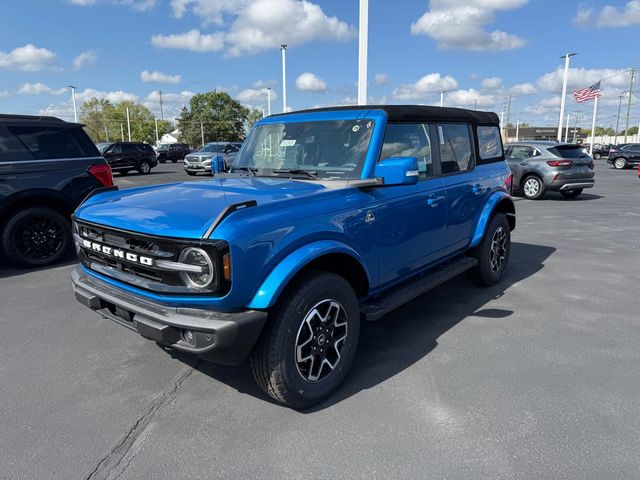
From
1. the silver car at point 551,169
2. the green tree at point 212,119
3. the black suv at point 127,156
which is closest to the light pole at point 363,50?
the silver car at point 551,169

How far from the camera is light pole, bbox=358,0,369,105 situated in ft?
36.0

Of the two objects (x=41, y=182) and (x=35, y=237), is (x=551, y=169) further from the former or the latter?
(x=35, y=237)

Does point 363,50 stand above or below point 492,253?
above

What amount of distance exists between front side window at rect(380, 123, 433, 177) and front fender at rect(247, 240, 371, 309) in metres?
1.06

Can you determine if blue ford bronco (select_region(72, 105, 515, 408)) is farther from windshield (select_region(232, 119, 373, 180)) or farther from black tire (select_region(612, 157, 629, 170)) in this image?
black tire (select_region(612, 157, 629, 170))

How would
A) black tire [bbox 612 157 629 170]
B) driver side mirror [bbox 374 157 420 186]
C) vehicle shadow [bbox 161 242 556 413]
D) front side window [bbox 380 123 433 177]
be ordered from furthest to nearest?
black tire [bbox 612 157 629 170] → front side window [bbox 380 123 433 177] → vehicle shadow [bbox 161 242 556 413] → driver side mirror [bbox 374 157 420 186]

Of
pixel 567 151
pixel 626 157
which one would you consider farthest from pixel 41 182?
pixel 626 157

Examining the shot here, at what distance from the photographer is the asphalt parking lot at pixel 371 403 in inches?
95.1

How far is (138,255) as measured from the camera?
2652 millimetres

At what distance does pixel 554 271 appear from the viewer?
6.00 metres

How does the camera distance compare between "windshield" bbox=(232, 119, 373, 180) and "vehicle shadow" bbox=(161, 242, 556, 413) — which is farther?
"windshield" bbox=(232, 119, 373, 180)

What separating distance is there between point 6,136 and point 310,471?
19.9 ft

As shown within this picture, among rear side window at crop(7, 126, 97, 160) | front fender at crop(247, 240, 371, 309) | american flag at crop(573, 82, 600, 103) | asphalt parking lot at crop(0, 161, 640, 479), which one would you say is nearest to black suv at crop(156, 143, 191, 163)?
american flag at crop(573, 82, 600, 103)

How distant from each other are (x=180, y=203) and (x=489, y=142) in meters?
3.98
